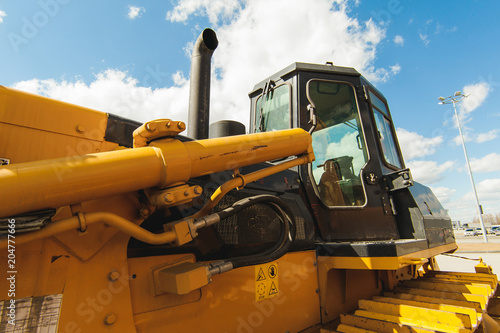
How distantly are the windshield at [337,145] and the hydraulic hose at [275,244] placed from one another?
71cm

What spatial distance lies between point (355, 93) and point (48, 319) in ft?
9.16

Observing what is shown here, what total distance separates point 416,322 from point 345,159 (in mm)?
1356

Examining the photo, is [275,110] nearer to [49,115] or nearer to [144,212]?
[144,212]

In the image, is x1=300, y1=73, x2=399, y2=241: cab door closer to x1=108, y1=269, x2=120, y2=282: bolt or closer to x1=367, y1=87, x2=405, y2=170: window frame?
x1=367, y1=87, x2=405, y2=170: window frame

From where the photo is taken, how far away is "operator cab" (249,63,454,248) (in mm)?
2359

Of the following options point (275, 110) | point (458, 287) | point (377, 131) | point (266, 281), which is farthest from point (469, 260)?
point (266, 281)

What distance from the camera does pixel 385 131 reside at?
316 cm

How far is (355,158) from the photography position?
2648 mm

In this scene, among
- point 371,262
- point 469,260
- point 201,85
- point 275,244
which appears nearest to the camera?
point 275,244

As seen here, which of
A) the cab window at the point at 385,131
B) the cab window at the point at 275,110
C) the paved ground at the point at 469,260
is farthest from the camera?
the paved ground at the point at 469,260

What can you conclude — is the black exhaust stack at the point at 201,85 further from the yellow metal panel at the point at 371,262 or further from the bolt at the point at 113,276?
the yellow metal panel at the point at 371,262

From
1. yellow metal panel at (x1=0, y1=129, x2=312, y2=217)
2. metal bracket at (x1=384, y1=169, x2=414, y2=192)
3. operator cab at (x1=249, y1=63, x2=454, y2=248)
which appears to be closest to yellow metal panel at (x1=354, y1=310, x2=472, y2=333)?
operator cab at (x1=249, y1=63, x2=454, y2=248)

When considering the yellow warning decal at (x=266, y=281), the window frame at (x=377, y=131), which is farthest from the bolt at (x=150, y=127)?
the window frame at (x=377, y=131)

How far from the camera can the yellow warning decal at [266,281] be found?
167 centimetres
